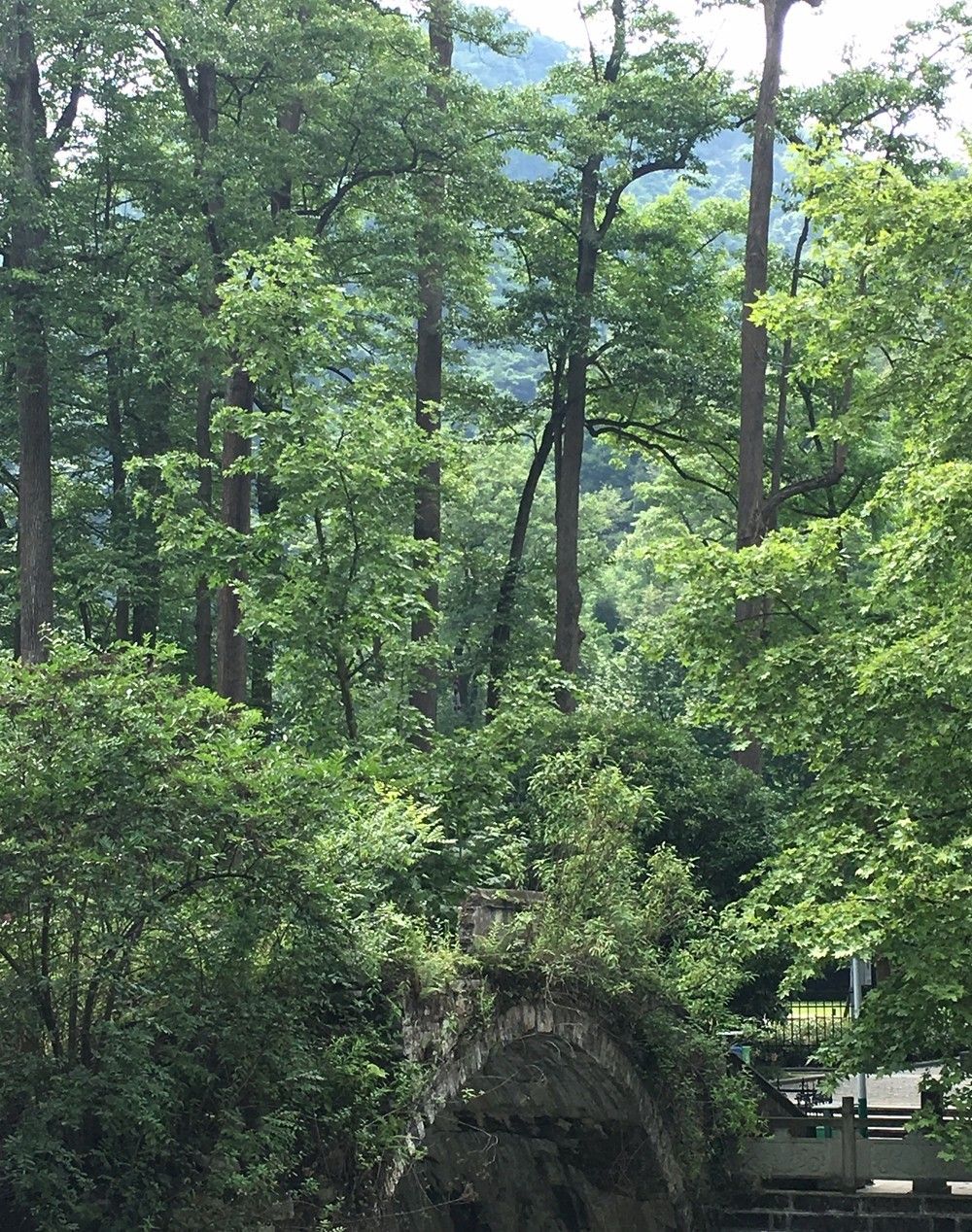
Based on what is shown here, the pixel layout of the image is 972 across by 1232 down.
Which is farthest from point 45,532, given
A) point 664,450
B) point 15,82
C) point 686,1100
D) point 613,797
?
point 664,450

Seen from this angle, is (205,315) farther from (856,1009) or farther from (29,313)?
(856,1009)

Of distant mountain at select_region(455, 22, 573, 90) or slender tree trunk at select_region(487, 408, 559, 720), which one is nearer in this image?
slender tree trunk at select_region(487, 408, 559, 720)

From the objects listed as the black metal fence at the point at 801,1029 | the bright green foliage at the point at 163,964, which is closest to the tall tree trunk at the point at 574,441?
the black metal fence at the point at 801,1029

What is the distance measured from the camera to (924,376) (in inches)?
699

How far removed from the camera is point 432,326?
1046 inches

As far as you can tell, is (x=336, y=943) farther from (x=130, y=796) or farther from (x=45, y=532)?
(x=45, y=532)

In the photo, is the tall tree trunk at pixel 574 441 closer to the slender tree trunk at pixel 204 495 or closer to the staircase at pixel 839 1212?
the slender tree trunk at pixel 204 495

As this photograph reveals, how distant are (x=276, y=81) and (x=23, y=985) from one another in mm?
17125

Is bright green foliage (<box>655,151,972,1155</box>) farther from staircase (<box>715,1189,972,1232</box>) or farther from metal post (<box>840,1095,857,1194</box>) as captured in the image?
staircase (<box>715,1189,972,1232</box>)

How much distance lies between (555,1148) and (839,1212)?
10.3 feet

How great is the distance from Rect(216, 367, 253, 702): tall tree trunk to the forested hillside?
95 mm

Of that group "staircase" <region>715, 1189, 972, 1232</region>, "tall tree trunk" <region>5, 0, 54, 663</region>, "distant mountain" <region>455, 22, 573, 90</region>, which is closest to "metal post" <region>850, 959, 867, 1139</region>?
"staircase" <region>715, 1189, 972, 1232</region>

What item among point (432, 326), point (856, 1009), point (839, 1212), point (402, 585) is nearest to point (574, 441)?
point (432, 326)

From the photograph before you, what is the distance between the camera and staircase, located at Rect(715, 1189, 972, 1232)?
18.0 meters
